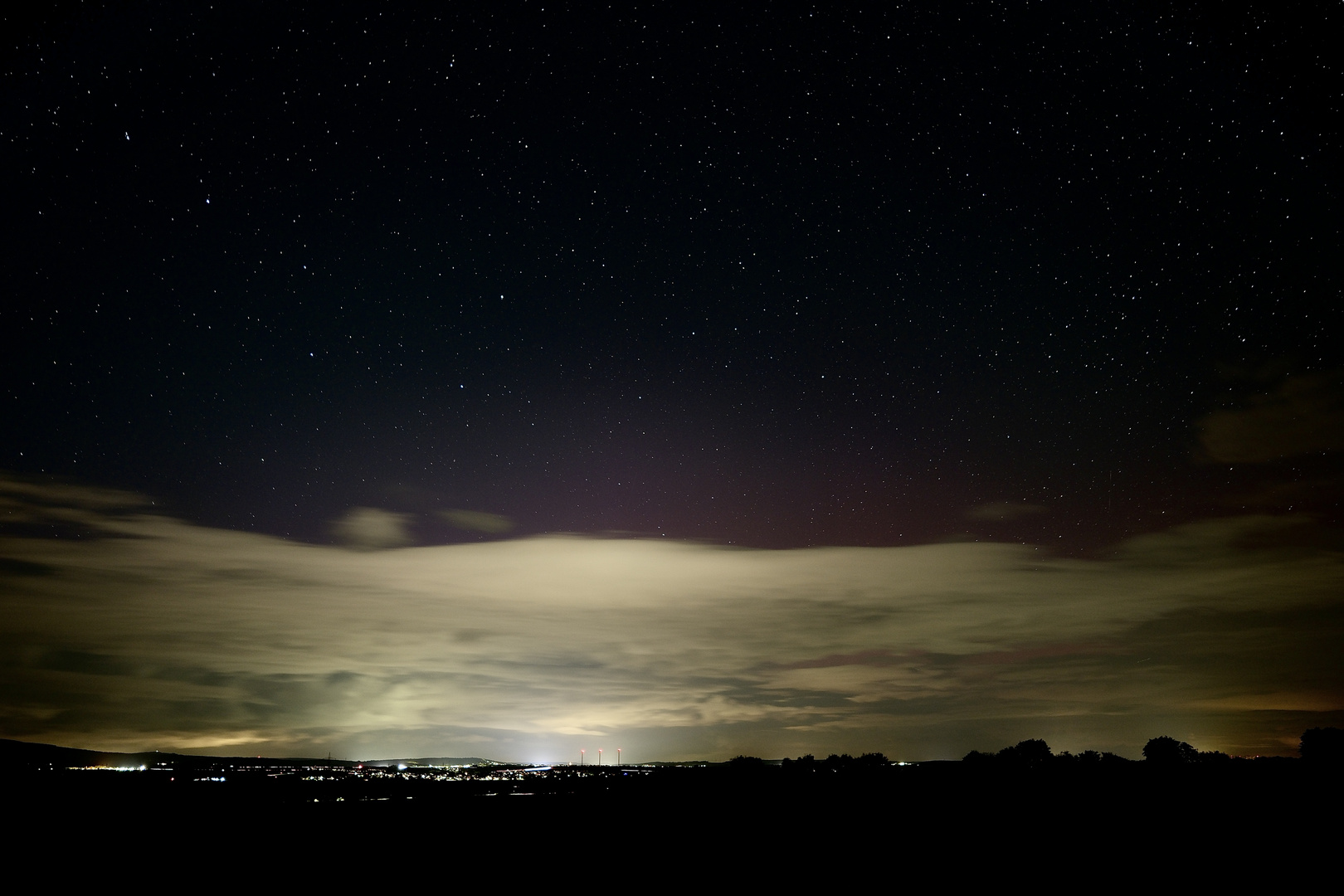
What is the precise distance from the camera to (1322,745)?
455 feet

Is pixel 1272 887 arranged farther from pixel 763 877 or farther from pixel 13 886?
pixel 13 886

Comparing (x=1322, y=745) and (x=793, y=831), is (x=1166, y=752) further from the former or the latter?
(x=793, y=831)

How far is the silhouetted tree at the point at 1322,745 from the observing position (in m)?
123

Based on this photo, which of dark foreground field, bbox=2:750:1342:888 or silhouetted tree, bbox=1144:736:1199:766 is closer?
dark foreground field, bbox=2:750:1342:888

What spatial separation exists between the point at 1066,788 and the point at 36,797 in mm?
136799

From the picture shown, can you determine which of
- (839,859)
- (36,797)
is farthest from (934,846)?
(36,797)

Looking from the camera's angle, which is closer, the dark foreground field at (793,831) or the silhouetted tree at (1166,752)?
the dark foreground field at (793,831)

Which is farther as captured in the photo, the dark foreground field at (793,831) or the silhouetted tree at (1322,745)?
the silhouetted tree at (1322,745)

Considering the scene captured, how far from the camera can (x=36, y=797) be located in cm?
12500

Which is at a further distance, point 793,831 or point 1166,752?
point 1166,752

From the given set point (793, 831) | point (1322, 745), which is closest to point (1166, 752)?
point (1322, 745)

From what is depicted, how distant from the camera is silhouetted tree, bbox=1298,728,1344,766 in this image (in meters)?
123

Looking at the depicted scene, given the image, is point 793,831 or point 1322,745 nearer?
point 793,831

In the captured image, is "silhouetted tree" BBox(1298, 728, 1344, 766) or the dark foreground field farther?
"silhouetted tree" BBox(1298, 728, 1344, 766)
